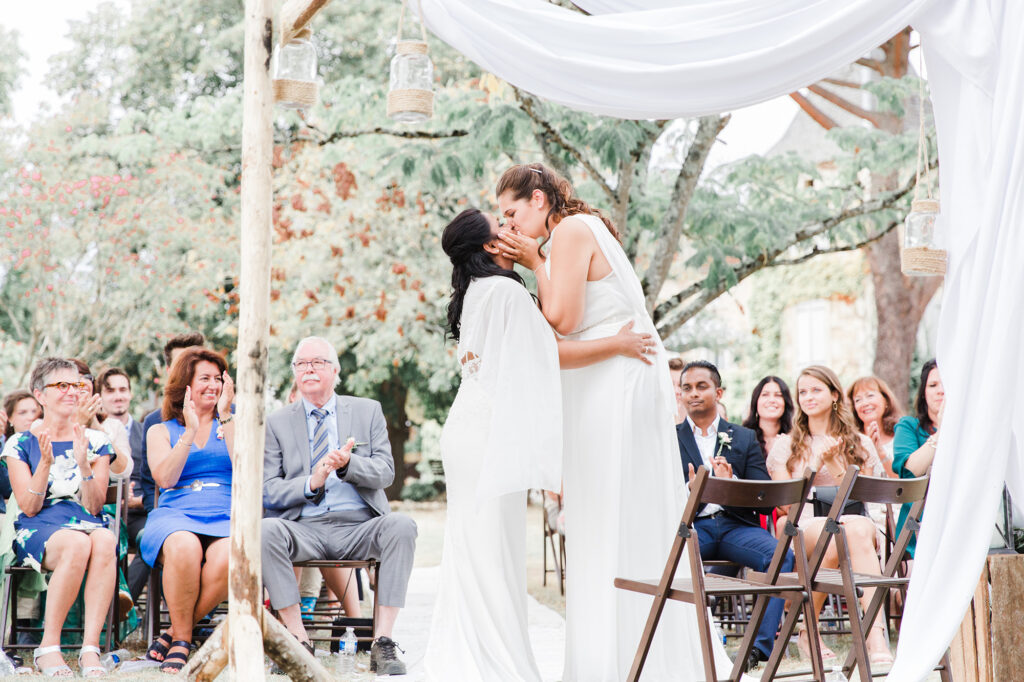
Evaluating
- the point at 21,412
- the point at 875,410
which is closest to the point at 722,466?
the point at 875,410

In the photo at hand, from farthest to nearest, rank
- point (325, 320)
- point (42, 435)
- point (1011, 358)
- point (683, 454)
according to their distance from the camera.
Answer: point (325, 320) < point (683, 454) < point (42, 435) < point (1011, 358)

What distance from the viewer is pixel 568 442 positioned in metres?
4.73

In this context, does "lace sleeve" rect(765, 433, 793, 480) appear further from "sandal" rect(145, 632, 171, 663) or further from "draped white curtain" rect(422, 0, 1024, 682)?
"sandal" rect(145, 632, 171, 663)

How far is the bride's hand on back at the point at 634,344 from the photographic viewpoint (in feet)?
15.2

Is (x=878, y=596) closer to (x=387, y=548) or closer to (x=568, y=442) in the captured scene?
(x=568, y=442)

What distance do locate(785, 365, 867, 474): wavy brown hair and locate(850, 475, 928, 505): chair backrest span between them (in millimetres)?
1630

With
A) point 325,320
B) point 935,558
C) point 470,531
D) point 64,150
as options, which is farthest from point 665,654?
point 64,150

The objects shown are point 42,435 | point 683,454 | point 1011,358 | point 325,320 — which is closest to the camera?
point 1011,358

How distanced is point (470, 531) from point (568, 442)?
1.86 ft

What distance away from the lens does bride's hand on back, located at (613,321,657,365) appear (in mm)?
4645

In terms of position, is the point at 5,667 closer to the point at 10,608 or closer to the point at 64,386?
the point at 10,608

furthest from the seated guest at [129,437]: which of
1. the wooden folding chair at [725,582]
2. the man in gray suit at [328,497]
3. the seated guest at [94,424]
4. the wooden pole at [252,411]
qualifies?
the wooden folding chair at [725,582]

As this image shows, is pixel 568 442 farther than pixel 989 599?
Yes

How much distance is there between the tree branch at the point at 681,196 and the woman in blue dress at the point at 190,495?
3.73 metres
